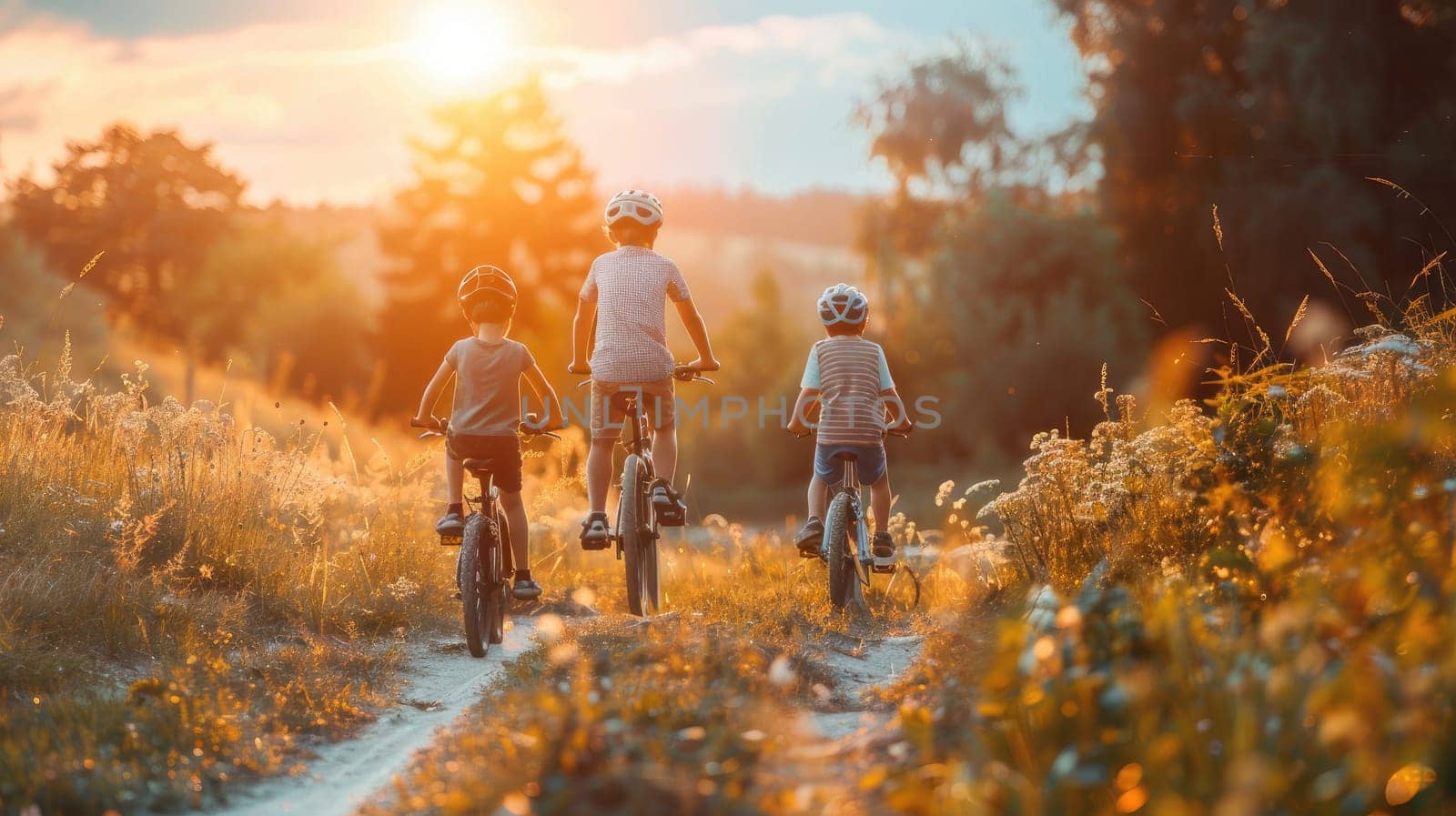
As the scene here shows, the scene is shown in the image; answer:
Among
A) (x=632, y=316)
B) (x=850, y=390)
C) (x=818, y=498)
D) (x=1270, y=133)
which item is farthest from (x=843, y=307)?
(x=1270, y=133)

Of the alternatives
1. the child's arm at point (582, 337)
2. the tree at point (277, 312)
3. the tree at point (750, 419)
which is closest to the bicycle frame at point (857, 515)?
the child's arm at point (582, 337)

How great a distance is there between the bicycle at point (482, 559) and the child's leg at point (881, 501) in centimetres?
214

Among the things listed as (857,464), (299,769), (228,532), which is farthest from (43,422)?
(857,464)

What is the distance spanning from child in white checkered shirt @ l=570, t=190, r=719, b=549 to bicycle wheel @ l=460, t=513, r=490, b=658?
746 millimetres

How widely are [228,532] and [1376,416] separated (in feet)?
19.6

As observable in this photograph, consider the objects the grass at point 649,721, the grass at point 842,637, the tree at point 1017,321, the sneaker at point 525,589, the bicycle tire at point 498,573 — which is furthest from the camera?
the tree at point 1017,321

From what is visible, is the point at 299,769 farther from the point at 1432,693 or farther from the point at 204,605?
the point at 1432,693

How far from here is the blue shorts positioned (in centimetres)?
766

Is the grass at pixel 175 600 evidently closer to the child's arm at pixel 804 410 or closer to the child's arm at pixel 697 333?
the child's arm at pixel 697 333

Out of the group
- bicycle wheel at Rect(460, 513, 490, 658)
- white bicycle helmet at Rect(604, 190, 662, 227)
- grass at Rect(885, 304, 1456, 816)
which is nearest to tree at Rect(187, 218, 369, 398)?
white bicycle helmet at Rect(604, 190, 662, 227)

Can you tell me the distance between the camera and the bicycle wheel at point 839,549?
292 inches

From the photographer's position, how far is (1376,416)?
545 centimetres

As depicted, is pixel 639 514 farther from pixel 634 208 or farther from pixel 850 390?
pixel 634 208

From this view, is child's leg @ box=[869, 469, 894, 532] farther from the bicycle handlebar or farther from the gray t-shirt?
the gray t-shirt
